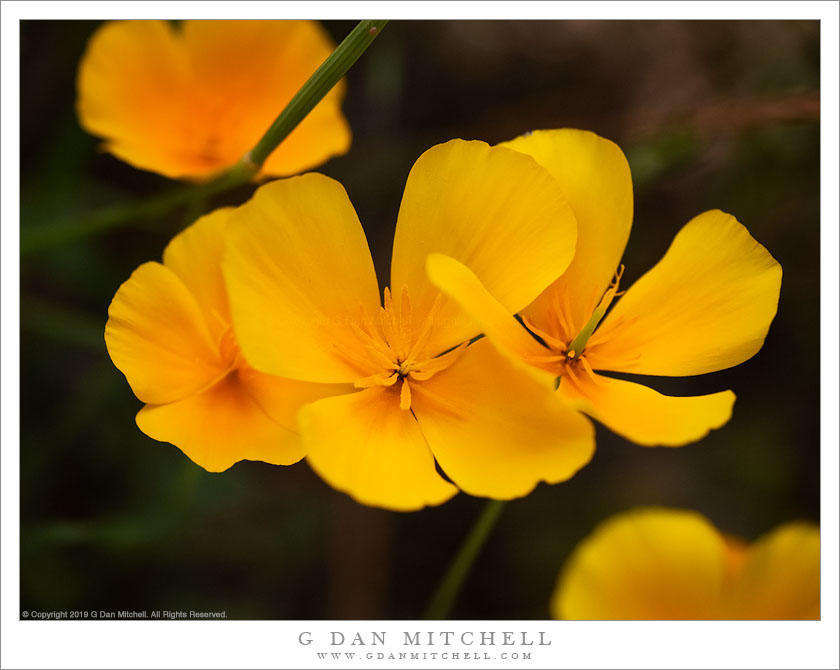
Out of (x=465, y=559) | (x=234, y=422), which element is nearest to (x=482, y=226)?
(x=234, y=422)

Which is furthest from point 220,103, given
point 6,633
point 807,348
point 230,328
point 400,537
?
point 807,348

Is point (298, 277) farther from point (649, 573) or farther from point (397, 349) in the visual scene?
point (649, 573)

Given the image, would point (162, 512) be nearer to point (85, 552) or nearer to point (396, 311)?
point (85, 552)

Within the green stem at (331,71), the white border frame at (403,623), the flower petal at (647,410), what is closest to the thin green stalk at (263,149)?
the green stem at (331,71)

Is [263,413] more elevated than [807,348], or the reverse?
[807,348]

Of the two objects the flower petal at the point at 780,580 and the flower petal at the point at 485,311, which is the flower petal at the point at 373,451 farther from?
the flower petal at the point at 780,580

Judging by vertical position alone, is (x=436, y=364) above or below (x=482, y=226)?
below

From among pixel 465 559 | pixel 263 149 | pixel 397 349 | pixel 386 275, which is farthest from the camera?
pixel 386 275
